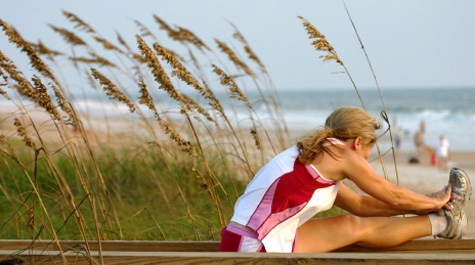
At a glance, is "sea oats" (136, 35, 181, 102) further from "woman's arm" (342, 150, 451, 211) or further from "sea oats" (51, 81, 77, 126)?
"woman's arm" (342, 150, 451, 211)

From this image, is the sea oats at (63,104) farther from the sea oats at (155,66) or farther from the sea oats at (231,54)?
the sea oats at (231,54)

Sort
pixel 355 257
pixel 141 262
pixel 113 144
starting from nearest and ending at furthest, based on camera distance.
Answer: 1. pixel 355 257
2. pixel 141 262
3. pixel 113 144

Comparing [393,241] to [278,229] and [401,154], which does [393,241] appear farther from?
[401,154]

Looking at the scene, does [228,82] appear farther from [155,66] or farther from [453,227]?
[453,227]

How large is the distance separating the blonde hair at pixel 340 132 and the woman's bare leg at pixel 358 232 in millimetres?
362

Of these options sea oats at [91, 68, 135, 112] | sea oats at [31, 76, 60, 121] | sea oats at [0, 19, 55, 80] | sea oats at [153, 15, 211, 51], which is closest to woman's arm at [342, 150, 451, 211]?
sea oats at [91, 68, 135, 112]

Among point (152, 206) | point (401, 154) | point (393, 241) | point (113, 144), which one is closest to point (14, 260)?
point (393, 241)

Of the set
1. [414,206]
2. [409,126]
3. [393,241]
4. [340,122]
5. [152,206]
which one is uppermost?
[340,122]

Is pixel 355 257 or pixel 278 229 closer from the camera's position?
pixel 355 257

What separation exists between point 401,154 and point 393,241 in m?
14.6

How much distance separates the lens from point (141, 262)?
82.2 inches

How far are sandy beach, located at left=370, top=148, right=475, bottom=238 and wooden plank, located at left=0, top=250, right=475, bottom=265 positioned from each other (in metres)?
3.07

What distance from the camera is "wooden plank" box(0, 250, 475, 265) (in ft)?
6.17

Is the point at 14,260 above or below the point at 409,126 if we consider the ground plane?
above
